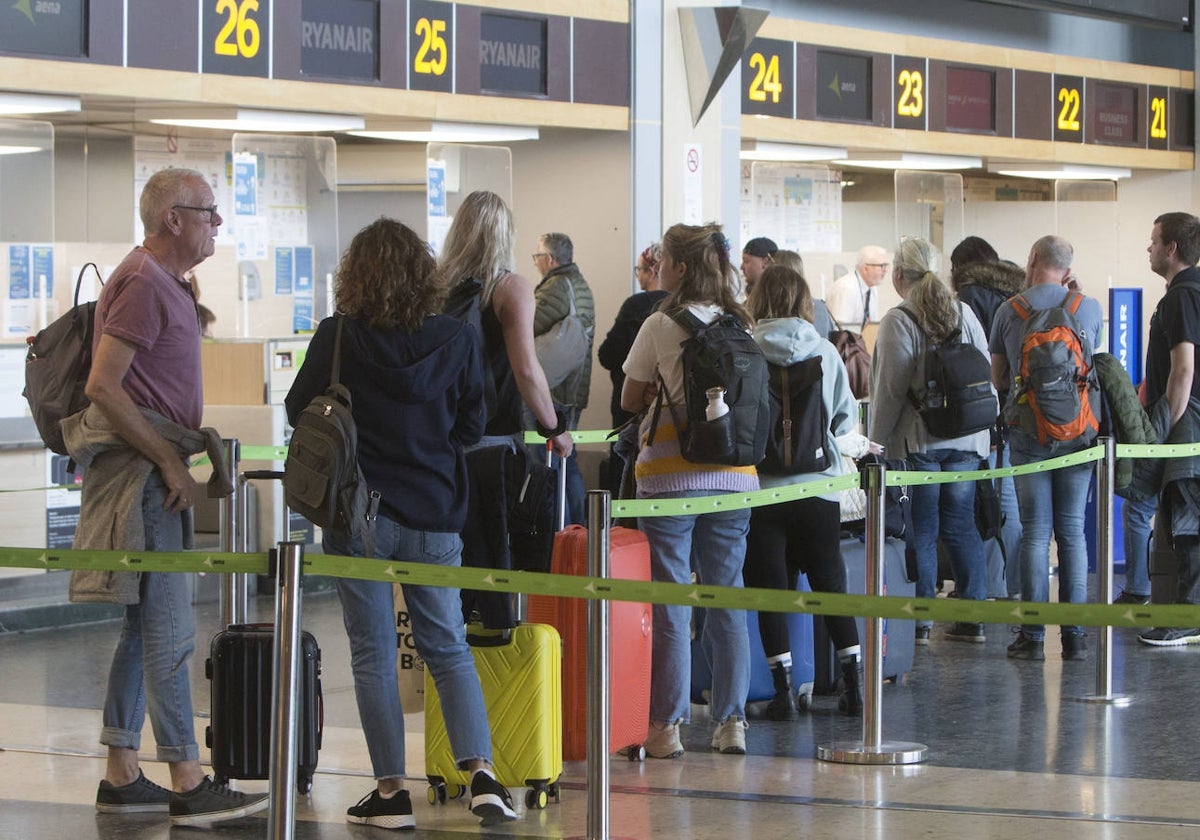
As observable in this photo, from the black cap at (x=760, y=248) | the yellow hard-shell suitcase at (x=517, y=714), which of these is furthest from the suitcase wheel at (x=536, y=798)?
the black cap at (x=760, y=248)

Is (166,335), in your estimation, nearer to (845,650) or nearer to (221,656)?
(221,656)

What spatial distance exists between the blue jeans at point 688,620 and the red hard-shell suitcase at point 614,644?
0.18 feet

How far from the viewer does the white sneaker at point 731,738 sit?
5.43 m

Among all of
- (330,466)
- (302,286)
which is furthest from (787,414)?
(302,286)

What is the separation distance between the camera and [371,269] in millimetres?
4352

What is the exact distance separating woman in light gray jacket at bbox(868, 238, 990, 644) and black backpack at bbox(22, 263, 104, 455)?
326 cm

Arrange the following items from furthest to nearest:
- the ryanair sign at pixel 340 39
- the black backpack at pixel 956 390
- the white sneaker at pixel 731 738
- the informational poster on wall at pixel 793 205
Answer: the informational poster on wall at pixel 793 205
the ryanair sign at pixel 340 39
the black backpack at pixel 956 390
the white sneaker at pixel 731 738

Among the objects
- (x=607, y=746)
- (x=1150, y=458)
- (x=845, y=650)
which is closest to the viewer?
(x=607, y=746)

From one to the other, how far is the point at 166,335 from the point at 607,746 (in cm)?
146

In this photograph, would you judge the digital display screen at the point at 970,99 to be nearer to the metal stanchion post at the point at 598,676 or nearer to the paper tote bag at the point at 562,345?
the paper tote bag at the point at 562,345

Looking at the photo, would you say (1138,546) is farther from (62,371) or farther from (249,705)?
(62,371)

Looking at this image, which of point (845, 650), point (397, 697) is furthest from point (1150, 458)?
point (397, 697)

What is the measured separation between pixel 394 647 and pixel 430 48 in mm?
5155

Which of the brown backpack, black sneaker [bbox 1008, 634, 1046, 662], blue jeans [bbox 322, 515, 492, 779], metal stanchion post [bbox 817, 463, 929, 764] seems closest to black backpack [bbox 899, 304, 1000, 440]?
black sneaker [bbox 1008, 634, 1046, 662]
